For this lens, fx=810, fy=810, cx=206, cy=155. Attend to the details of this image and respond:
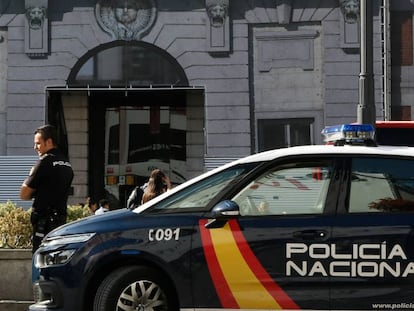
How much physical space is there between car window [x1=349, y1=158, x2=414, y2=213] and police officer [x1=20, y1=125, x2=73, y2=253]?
3.24 m

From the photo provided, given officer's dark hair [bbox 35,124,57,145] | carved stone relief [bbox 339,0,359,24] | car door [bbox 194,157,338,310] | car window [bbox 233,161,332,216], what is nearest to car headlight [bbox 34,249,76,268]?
car door [bbox 194,157,338,310]

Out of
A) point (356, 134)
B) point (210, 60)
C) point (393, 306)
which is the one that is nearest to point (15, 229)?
point (356, 134)

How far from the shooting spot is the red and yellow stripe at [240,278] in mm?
5934

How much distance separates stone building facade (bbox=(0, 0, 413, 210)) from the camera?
61.2 feet

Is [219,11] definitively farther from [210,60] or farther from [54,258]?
[54,258]

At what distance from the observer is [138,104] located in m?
20.9

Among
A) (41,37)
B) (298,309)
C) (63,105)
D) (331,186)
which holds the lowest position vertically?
(298,309)

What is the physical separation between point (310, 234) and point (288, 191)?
1.39ft

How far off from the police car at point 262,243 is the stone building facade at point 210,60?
12.3 m

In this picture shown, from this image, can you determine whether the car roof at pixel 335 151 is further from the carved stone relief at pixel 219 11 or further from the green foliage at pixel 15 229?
the carved stone relief at pixel 219 11

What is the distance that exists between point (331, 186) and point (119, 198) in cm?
1490

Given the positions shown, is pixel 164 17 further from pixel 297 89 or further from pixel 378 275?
pixel 378 275

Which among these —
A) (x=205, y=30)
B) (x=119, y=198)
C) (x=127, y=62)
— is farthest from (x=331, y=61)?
(x=119, y=198)

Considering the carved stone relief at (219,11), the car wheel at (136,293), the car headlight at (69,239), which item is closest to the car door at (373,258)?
the car wheel at (136,293)
